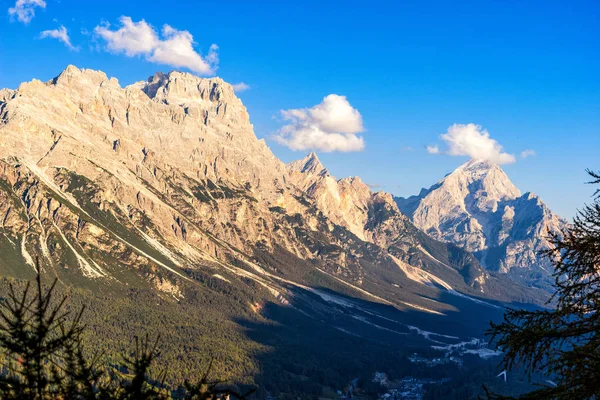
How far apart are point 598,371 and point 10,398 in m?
21.7

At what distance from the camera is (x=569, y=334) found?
2550 cm

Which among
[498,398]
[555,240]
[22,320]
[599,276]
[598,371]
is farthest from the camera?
[555,240]

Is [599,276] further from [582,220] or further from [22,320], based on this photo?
[22,320]

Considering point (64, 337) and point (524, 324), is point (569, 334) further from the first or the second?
point (64, 337)

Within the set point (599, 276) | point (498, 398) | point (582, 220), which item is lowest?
point (498, 398)

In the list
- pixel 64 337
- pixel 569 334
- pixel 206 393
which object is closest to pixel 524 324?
pixel 569 334

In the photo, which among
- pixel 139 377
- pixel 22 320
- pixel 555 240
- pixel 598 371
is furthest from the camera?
pixel 555 240

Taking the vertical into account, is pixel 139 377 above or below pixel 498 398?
below

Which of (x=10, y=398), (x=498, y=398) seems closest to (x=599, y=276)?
(x=498, y=398)

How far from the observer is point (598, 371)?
2275cm

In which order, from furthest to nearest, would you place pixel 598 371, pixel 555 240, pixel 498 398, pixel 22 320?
pixel 555 240 → pixel 498 398 → pixel 598 371 → pixel 22 320

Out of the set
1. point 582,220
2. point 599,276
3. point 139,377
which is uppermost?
point 582,220

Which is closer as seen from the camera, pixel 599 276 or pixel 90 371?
pixel 90 371

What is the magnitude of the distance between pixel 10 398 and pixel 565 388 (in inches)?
833
